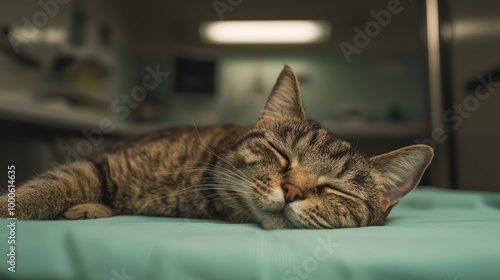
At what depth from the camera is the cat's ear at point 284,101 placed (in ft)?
3.69

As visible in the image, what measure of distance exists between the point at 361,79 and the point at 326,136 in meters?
2.64

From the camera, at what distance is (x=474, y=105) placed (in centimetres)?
220

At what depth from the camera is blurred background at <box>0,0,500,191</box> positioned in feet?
8.83

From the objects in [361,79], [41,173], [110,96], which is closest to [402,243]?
[41,173]
